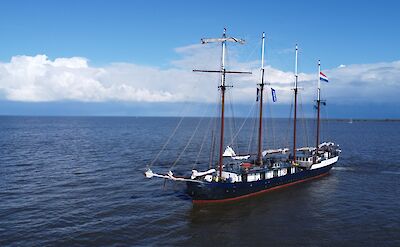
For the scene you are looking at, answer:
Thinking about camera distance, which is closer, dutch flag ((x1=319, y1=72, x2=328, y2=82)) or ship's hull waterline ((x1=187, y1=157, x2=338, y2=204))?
ship's hull waterline ((x1=187, y1=157, x2=338, y2=204))

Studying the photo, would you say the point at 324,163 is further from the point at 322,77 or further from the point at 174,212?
the point at 174,212

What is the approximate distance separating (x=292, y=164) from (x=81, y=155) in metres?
53.4

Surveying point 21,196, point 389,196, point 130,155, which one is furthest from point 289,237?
point 130,155

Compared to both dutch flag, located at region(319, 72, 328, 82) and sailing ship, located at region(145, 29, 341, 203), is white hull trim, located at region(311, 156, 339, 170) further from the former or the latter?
dutch flag, located at region(319, 72, 328, 82)

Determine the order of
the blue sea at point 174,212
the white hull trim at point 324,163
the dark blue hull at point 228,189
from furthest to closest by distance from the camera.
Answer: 1. the white hull trim at point 324,163
2. the dark blue hull at point 228,189
3. the blue sea at point 174,212

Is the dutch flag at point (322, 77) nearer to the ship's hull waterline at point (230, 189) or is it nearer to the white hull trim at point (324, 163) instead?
the white hull trim at point (324, 163)

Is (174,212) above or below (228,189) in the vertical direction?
below

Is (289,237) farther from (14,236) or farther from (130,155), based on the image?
(130,155)

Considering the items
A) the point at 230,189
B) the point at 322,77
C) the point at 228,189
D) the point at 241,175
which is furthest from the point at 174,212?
the point at 322,77

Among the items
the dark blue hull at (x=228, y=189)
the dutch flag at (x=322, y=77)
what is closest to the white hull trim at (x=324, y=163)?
the dark blue hull at (x=228, y=189)

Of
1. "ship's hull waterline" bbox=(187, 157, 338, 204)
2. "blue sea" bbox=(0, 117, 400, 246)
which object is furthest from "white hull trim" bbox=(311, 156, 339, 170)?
"ship's hull waterline" bbox=(187, 157, 338, 204)

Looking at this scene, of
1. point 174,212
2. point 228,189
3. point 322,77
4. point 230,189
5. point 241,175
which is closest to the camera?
point 174,212

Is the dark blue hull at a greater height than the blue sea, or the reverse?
the dark blue hull

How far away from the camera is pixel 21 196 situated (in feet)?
149
